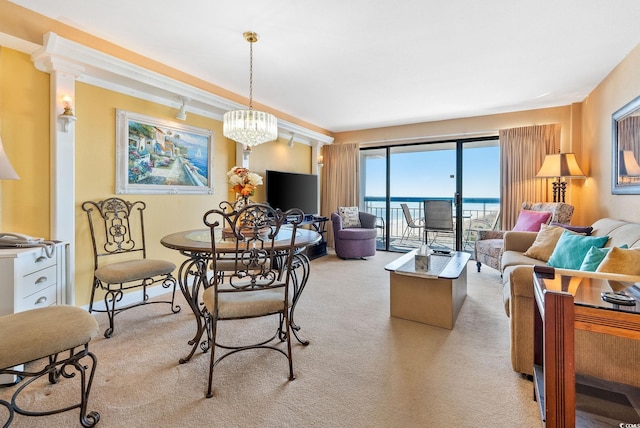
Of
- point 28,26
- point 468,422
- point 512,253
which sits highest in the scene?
point 28,26

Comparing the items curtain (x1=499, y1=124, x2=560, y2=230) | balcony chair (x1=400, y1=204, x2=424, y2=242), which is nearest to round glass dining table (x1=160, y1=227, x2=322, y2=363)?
curtain (x1=499, y1=124, x2=560, y2=230)

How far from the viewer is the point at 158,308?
2.83 meters

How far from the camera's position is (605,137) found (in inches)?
126

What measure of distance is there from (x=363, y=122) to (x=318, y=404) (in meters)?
4.68

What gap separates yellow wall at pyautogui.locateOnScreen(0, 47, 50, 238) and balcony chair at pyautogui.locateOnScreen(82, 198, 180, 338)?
0.35 meters

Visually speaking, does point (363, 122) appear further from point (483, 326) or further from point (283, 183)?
point (483, 326)

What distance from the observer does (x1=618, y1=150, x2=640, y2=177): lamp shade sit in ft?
8.32

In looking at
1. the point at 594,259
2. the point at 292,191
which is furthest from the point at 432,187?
the point at 594,259

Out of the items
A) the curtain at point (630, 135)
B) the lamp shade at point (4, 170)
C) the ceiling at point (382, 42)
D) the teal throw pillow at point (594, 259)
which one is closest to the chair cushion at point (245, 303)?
the lamp shade at point (4, 170)

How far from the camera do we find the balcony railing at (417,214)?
5.80 meters

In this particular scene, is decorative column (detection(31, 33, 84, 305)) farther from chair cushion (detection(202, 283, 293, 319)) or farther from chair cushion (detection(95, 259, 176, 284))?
chair cushion (detection(202, 283, 293, 319))

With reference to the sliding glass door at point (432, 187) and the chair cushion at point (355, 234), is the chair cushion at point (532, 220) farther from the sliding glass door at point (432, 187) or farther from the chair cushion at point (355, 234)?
the chair cushion at point (355, 234)

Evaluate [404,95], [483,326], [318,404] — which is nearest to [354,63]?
[404,95]

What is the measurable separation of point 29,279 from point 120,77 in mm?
1825
